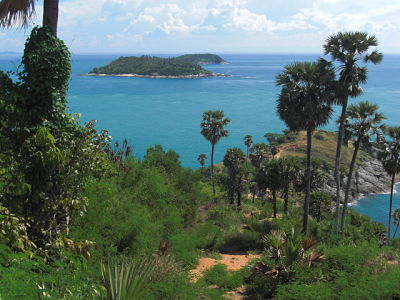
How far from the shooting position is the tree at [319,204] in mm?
38906

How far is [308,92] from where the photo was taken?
23297mm

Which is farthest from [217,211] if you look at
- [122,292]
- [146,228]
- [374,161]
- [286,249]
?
[374,161]

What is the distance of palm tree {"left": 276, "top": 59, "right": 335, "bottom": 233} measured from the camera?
2302 cm

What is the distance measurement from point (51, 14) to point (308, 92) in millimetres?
18046

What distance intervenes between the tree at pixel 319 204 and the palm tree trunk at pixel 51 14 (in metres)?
34.9

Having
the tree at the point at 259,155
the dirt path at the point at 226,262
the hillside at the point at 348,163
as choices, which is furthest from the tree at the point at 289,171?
the hillside at the point at 348,163

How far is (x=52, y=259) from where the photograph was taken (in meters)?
6.91

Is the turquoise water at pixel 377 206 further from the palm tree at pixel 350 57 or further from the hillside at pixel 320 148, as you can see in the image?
the palm tree at pixel 350 57

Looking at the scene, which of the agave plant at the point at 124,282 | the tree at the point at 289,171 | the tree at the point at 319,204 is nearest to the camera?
the agave plant at the point at 124,282

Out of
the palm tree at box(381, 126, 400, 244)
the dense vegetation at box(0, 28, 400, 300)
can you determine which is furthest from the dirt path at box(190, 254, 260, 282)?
the palm tree at box(381, 126, 400, 244)

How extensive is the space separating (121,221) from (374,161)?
2792 inches

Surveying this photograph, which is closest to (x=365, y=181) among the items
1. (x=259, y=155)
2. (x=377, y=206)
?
(x=377, y=206)

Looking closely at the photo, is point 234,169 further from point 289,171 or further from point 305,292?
point 305,292

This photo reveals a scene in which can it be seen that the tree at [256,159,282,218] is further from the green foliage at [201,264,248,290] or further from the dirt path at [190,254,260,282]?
the green foliage at [201,264,248,290]
